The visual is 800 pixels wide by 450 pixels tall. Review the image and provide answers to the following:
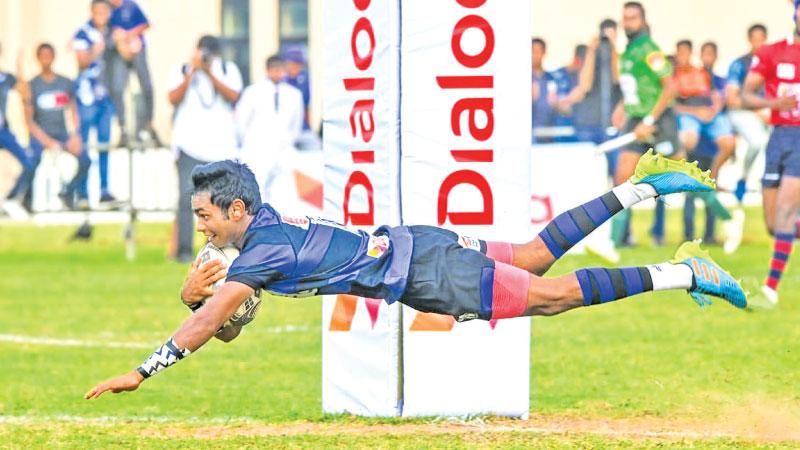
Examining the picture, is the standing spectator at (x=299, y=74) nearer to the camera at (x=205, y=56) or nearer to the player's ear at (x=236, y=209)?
the camera at (x=205, y=56)

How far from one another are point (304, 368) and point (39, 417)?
262 centimetres

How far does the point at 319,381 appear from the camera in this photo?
38.9 ft

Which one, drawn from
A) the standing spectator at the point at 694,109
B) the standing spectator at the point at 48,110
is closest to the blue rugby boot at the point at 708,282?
the standing spectator at the point at 694,109

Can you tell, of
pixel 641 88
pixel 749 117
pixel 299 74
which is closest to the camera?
pixel 641 88

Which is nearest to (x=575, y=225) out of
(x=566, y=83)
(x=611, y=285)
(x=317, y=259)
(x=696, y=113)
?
(x=611, y=285)

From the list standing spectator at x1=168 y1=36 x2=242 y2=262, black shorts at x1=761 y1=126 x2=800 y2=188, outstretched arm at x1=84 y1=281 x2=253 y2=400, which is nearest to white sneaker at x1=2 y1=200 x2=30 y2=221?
standing spectator at x1=168 y1=36 x2=242 y2=262

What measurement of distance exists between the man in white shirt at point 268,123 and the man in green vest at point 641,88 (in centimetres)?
398

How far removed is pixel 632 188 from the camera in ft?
30.6

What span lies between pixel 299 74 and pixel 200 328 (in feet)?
54.1

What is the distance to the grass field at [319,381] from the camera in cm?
921

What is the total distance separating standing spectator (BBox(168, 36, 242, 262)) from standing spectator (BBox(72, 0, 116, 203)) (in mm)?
2140

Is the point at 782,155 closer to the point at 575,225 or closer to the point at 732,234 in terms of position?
the point at 575,225

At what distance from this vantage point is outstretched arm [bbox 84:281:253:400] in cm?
799

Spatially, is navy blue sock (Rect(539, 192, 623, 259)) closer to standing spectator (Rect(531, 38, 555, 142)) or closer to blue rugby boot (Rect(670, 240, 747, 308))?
blue rugby boot (Rect(670, 240, 747, 308))
